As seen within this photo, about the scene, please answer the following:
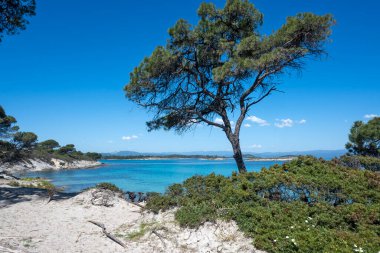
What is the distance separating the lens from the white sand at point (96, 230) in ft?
Answer: 21.6

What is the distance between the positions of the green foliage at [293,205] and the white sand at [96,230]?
377 millimetres

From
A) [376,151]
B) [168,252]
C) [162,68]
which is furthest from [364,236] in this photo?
[376,151]

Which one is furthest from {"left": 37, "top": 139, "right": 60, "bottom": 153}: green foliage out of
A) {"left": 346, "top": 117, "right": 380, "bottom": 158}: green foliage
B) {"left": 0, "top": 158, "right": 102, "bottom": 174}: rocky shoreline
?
{"left": 346, "top": 117, "right": 380, "bottom": 158}: green foliage

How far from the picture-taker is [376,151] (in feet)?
81.0

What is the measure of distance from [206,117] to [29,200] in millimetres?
8105

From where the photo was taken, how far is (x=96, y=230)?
8055 mm

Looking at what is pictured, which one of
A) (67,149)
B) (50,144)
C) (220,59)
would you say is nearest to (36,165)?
(50,144)

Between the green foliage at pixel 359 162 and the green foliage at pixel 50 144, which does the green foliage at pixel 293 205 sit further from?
the green foliage at pixel 50 144

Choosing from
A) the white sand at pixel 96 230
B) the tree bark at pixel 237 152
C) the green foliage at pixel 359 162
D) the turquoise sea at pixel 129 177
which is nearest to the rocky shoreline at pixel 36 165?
the turquoise sea at pixel 129 177

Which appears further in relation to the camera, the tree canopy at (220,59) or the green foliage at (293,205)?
the tree canopy at (220,59)

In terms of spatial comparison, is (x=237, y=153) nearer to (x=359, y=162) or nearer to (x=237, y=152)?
(x=237, y=152)

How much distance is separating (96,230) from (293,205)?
18.1 ft

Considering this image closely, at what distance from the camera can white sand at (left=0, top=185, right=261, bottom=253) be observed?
659 cm

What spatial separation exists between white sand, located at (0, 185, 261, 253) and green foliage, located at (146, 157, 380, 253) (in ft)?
1.24
